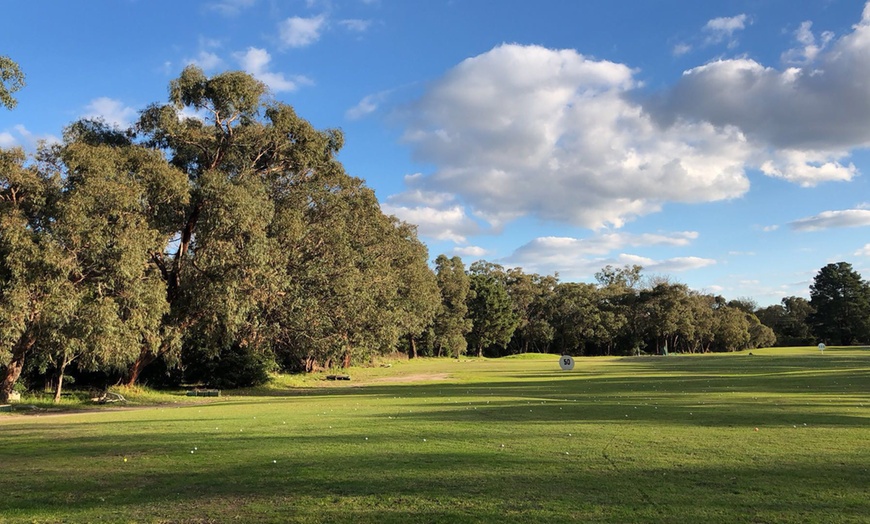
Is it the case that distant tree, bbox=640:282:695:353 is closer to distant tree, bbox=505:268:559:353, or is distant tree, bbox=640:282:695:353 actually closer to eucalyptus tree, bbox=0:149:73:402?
distant tree, bbox=505:268:559:353

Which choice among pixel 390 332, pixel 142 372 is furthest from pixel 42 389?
pixel 390 332

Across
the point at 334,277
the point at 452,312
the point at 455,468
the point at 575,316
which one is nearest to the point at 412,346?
the point at 452,312

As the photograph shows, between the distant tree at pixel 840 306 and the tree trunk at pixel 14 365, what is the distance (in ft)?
430

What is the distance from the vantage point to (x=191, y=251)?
31.8 meters

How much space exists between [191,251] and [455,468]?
26703 millimetres

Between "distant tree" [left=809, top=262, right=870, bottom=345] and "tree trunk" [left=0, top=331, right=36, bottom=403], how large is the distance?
130925mm

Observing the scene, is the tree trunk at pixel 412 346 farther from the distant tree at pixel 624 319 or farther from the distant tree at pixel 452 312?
the distant tree at pixel 624 319

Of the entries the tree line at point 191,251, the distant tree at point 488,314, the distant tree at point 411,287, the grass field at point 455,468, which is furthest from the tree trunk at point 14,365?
the distant tree at point 488,314

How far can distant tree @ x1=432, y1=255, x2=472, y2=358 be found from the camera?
8975 cm

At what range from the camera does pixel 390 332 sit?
135 feet

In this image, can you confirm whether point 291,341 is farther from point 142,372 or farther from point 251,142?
point 251,142

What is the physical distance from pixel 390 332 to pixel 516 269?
8068 cm

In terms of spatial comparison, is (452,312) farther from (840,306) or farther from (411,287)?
(840,306)

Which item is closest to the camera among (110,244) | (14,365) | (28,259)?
(28,259)
